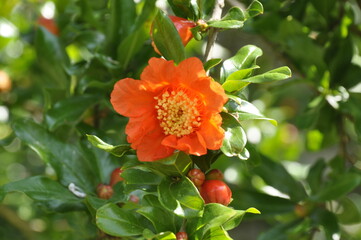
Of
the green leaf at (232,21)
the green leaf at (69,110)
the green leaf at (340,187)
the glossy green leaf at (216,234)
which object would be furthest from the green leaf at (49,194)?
the green leaf at (340,187)

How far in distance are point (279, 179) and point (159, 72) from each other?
2.57 feet

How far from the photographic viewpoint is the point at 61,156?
4.66 ft

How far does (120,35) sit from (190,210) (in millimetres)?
693

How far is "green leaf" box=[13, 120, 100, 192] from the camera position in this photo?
140 cm

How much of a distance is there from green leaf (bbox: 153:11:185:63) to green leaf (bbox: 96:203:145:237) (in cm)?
31

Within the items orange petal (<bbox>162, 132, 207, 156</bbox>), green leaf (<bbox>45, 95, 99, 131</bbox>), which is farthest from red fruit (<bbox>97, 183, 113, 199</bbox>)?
orange petal (<bbox>162, 132, 207, 156</bbox>)

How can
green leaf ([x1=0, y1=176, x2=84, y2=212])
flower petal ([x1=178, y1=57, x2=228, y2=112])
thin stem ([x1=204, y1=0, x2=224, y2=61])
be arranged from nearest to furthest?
flower petal ([x1=178, y1=57, x2=228, y2=112]) < thin stem ([x1=204, y1=0, x2=224, y2=61]) < green leaf ([x1=0, y1=176, x2=84, y2=212])

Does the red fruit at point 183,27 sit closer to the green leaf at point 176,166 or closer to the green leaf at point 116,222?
the green leaf at point 176,166

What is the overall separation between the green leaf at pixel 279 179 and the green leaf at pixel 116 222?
0.68 meters

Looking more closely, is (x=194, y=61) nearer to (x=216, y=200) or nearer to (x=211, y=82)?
(x=211, y=82)

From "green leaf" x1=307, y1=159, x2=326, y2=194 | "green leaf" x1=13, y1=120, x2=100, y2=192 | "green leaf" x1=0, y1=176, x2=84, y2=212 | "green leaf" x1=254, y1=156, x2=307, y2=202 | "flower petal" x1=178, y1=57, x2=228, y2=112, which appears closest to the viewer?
"flower petal" x1=178, y1=57, x2=228, y2=112

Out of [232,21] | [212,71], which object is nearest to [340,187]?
[212,71]

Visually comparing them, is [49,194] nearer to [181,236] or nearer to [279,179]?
[181,236]

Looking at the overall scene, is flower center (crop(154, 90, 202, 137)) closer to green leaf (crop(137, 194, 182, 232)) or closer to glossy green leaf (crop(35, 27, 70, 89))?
green leaf (crop(137, 194, 182, 232))
